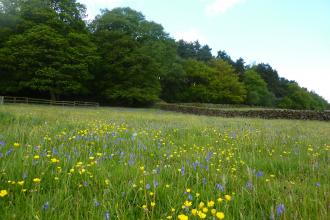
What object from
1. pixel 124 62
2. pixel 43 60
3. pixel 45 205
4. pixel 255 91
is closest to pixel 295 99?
pixel 255 91

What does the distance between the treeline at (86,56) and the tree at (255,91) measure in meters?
18.6

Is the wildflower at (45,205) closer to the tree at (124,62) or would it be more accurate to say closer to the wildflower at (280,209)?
the wildflower at (280,209)

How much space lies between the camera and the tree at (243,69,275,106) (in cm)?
8556

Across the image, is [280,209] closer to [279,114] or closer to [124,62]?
[279,114]

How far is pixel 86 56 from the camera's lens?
45.6 meters

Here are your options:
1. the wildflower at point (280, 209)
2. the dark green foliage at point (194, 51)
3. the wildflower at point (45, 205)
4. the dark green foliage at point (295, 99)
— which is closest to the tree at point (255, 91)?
the dark green foliage at point (295, 99)

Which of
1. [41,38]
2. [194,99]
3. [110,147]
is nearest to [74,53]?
[41,38]

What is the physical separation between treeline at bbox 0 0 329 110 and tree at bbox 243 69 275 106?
61.0 feet

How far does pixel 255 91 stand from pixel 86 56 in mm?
58457

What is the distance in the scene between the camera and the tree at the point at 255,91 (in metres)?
85.6

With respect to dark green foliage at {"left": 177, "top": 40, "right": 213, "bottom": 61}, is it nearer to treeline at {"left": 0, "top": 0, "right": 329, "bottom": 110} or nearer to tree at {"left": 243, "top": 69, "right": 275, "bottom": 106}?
tree at {"left": 243, "top": 69, "right": 275, "bottom": 106}

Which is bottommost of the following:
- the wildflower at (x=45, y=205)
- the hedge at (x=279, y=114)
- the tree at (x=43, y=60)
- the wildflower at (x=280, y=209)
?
the wildflower at (x=45, y=205)

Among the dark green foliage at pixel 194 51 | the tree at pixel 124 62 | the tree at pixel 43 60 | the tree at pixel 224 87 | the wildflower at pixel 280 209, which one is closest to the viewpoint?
the wildflower at pixel 280 209

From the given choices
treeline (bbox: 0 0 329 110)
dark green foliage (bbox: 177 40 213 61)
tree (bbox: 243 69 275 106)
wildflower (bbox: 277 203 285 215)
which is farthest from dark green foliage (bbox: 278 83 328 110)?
wildflower (bbox: 277 203 285 215)
